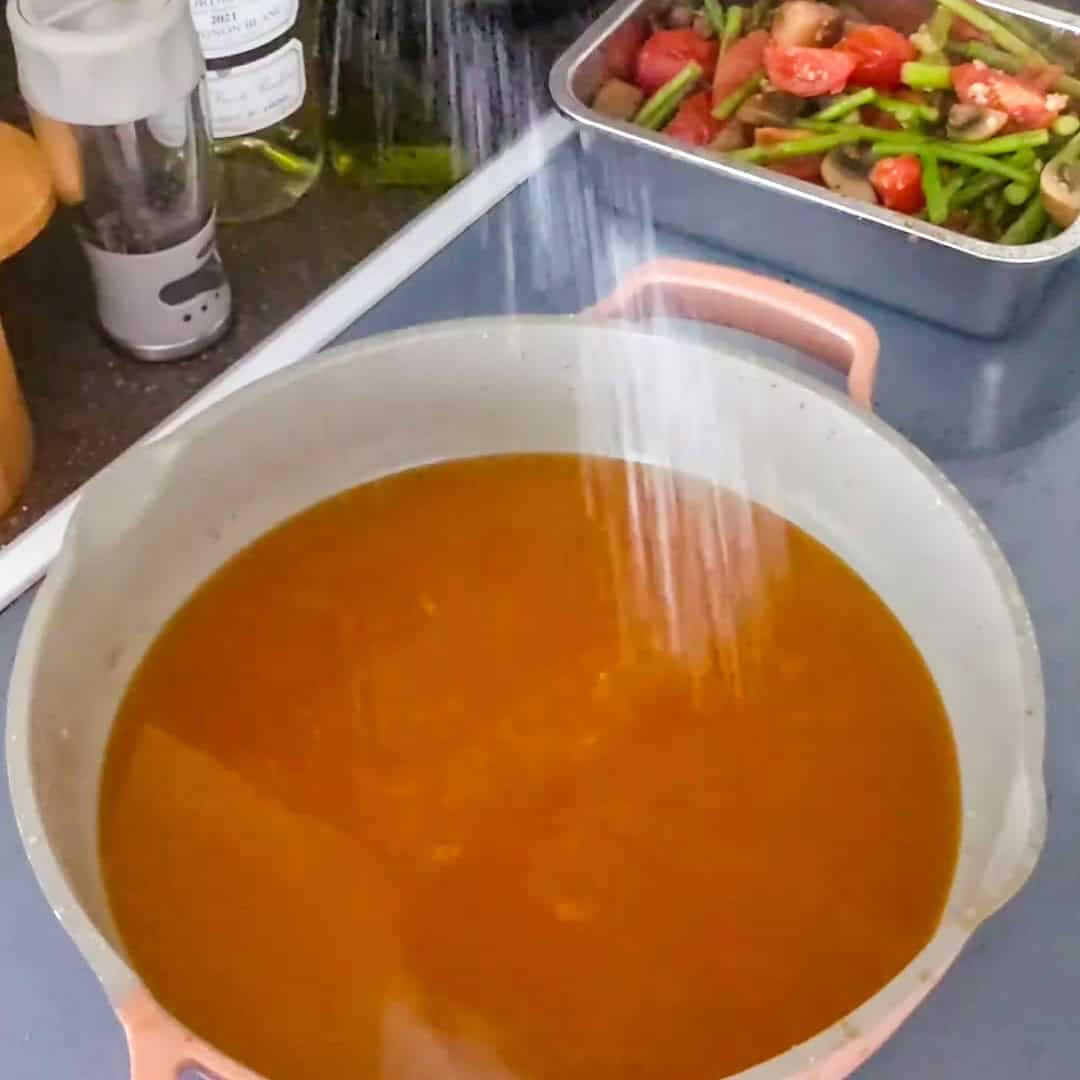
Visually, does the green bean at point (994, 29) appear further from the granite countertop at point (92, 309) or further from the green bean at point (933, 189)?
the granite countertop at point (92, 309)

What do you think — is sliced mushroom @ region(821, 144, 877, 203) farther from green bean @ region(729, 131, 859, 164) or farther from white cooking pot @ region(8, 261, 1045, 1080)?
white cooking pot @ region(8, 261, 1045, 1080)

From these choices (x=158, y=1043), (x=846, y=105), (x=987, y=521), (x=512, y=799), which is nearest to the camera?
(x=158, y=1043)

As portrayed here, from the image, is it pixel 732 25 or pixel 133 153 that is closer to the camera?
pixel 133 153

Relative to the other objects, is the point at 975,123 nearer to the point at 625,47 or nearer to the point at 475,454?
the point at 625,47

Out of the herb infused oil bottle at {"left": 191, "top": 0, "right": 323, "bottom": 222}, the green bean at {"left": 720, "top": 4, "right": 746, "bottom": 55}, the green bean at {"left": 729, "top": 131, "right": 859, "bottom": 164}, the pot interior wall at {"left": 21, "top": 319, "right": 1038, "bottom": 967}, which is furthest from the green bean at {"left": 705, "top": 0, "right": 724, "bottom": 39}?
the pot interior wall at {"left": 21, "top": 319, "right": 1038, "bottom": 967}

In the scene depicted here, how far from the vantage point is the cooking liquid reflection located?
48 centimetres

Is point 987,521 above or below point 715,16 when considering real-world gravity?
below

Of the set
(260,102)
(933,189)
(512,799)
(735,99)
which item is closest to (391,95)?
(260,102)

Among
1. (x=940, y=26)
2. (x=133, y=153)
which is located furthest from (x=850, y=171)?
(x=133, y=153)

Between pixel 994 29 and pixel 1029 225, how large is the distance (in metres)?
0.14

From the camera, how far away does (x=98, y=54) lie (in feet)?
1.92

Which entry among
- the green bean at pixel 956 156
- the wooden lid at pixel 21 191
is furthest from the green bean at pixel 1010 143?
the wooden lid at pixel 21 191

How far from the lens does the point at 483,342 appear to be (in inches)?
22.6

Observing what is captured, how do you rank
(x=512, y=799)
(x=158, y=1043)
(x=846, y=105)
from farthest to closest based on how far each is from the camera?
(x=846, y=105)
(x=512, y=799)
(x=158, y=1043)
